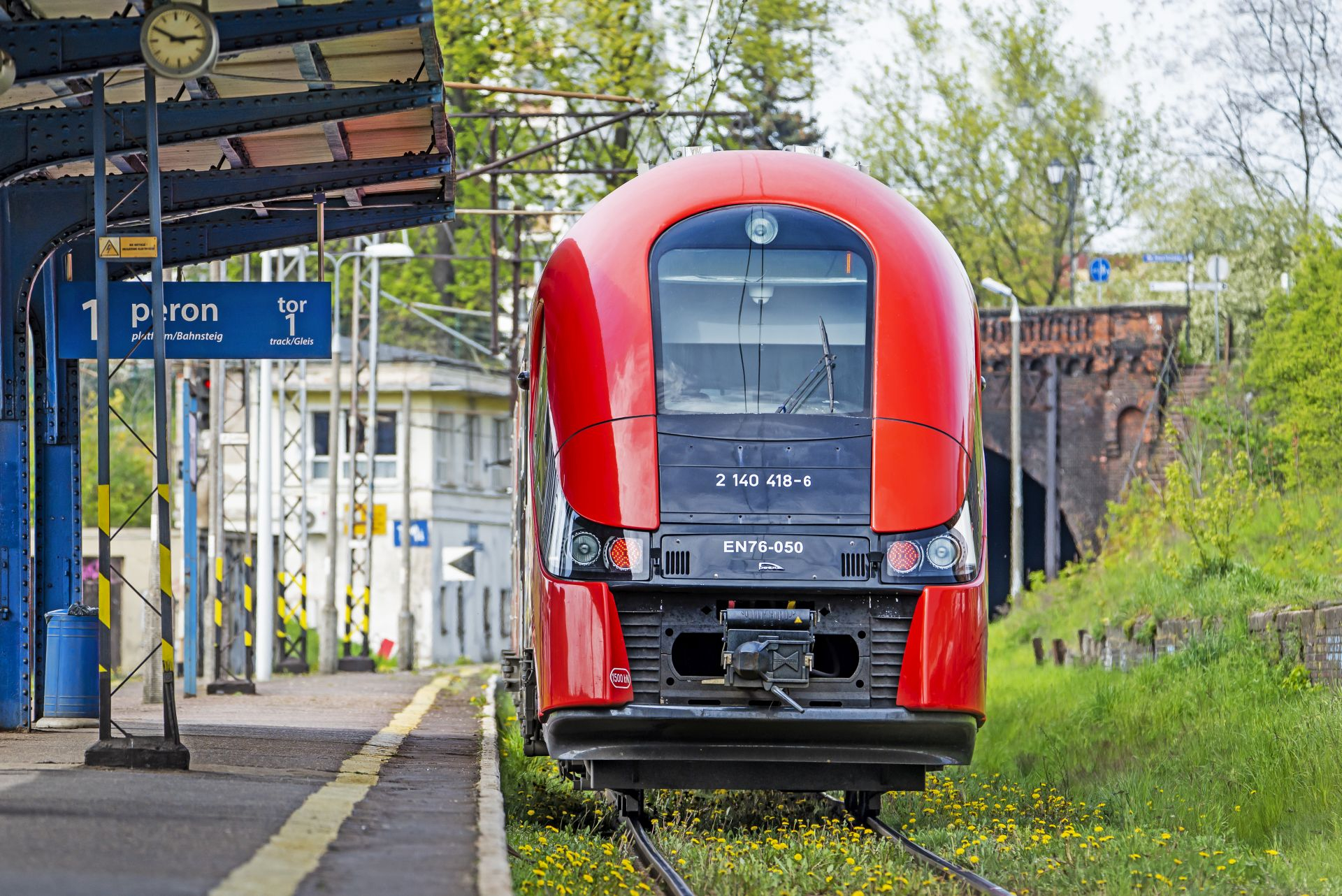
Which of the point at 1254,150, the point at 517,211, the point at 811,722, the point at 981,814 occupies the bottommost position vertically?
the point at 981,814

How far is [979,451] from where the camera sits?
37.2ft

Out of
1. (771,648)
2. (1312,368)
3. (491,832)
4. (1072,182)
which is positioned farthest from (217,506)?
(1072,182)

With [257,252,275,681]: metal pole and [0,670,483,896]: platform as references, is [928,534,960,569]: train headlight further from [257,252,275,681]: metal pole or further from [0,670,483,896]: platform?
[257,252,275,681]: metal pole

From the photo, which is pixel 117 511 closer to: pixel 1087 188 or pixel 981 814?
pixel 1087 188

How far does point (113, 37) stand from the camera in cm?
1219

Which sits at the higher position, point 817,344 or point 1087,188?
point 1087,188

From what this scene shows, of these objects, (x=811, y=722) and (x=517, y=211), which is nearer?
(x=811, y=722)

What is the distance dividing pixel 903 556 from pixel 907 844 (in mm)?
1557

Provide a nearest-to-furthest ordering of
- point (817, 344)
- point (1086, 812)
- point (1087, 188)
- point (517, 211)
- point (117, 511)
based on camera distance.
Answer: point (817, 344) → point (1086, 812) → point (517, 211) → point (1087, 188) → point (117, 511)

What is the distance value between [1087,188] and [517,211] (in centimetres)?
3022

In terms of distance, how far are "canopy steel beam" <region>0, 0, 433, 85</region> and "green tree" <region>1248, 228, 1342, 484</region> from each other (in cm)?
1816

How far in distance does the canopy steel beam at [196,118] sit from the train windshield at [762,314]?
343 cm

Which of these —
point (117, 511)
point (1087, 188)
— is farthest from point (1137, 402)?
point (117, 511)

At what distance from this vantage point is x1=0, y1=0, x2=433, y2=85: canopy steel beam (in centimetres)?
1214
